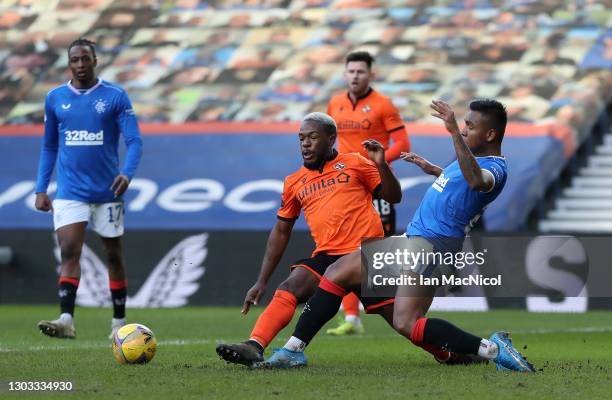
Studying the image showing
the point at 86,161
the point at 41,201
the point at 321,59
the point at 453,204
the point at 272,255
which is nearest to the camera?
the point at 453,204

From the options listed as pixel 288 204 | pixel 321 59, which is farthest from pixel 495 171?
pixel 321 59

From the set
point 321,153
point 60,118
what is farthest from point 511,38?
point 321,153

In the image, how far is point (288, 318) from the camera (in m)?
7.34

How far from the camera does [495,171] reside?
7070 mm

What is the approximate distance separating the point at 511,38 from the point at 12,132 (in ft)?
25.2

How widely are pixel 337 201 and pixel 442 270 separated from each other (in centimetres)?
79

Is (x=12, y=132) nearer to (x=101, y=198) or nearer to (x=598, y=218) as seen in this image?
(x=598, y=218)

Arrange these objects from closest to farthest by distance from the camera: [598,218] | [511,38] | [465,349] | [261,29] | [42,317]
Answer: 1. [465,349]
2. [42,317]
3. [598,218]
4. [511,38]
5. [261,29]

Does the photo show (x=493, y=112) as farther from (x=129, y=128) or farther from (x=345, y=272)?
(x=129, y=128)

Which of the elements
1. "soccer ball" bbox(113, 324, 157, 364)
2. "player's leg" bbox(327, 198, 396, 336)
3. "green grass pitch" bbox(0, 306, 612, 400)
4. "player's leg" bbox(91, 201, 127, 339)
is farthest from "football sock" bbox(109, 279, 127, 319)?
"soccer ball" bbox(113, 324, 157, 364)

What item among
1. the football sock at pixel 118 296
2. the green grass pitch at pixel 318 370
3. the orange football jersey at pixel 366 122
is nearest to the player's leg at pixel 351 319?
the green grass pitch at pixel 318 370

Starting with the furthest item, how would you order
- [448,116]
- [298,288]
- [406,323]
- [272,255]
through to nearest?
[272,255] < [298,288] < [406,323] < [448,116]

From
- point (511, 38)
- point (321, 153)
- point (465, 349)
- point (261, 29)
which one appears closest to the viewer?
point (465, 349)

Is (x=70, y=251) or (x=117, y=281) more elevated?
(x=70, y=251)
